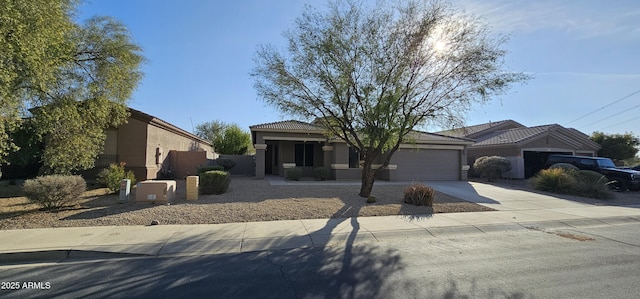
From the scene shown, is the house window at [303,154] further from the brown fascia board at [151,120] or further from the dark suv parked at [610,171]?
the dark suv parked at [610,171]

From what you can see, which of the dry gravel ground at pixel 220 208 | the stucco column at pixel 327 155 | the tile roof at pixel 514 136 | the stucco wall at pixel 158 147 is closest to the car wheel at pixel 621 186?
the tile roof at pixel 514 136

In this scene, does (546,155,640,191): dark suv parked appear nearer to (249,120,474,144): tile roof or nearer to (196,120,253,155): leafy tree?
(249,120,474,144): tile roof

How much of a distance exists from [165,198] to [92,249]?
450 cm

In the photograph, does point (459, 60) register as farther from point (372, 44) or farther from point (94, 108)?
point (94, 108)

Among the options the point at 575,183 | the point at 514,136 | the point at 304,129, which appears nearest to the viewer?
the point at 575,183

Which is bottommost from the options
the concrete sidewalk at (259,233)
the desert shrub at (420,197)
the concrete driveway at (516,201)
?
the concrete sidewalk at (259,233)

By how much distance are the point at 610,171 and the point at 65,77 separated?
26389mm

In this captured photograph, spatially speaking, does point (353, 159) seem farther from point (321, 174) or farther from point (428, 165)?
point (428, 165)

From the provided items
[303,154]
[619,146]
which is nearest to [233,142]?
[303,154]

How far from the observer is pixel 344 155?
1939cm

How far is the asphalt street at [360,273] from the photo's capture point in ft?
14.0

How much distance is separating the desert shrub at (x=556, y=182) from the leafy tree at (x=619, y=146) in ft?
74.5

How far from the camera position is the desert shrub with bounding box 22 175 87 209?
354 inches

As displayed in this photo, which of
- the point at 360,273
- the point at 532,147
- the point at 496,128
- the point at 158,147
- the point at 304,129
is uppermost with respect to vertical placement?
the point at 496,128
